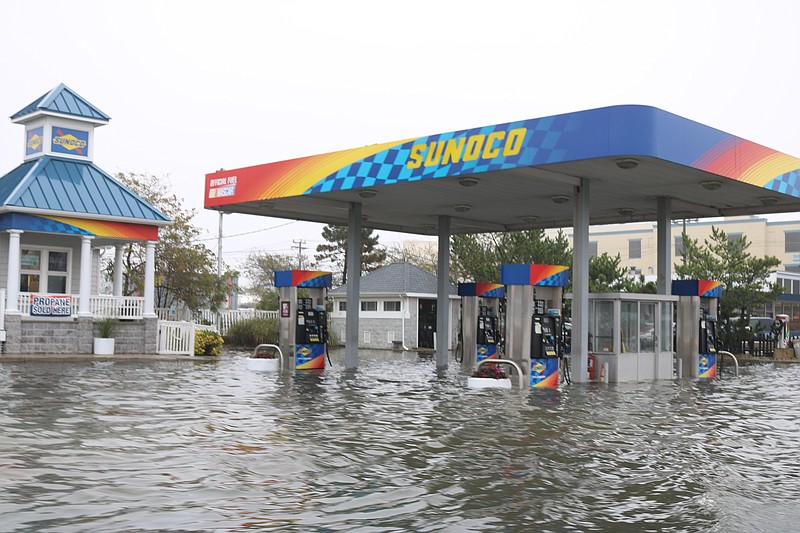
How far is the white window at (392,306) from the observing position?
3881 centimetres

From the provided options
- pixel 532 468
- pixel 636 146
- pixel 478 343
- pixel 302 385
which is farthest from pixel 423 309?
pixel 532 468

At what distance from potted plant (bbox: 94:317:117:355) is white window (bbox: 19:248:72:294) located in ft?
7.60

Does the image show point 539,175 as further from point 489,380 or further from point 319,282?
point 319,282

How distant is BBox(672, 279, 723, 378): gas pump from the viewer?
22.0 metres

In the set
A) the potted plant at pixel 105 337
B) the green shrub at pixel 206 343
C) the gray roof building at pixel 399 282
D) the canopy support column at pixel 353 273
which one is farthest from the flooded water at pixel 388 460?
the gray roof building at pixel 399 282

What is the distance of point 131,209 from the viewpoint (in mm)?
27250

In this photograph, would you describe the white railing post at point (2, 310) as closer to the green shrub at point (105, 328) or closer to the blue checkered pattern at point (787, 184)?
the green shrub at point (105, 328)

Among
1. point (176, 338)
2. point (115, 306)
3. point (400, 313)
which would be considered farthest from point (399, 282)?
point (115, 306)

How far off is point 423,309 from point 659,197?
18.6 m

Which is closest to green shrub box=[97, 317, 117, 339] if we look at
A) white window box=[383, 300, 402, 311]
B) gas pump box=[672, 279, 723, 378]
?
white window box=[383, 300, 402, 311]

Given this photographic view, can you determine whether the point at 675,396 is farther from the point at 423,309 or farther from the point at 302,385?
the point at 423,309

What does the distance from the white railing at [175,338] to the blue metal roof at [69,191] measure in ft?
10.8

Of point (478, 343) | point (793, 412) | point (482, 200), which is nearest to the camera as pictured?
point (793, 412)

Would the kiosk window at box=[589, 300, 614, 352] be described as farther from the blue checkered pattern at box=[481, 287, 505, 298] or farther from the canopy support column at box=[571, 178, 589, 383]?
the blue checkered pattern at box=[481, 287, 505, 298]
